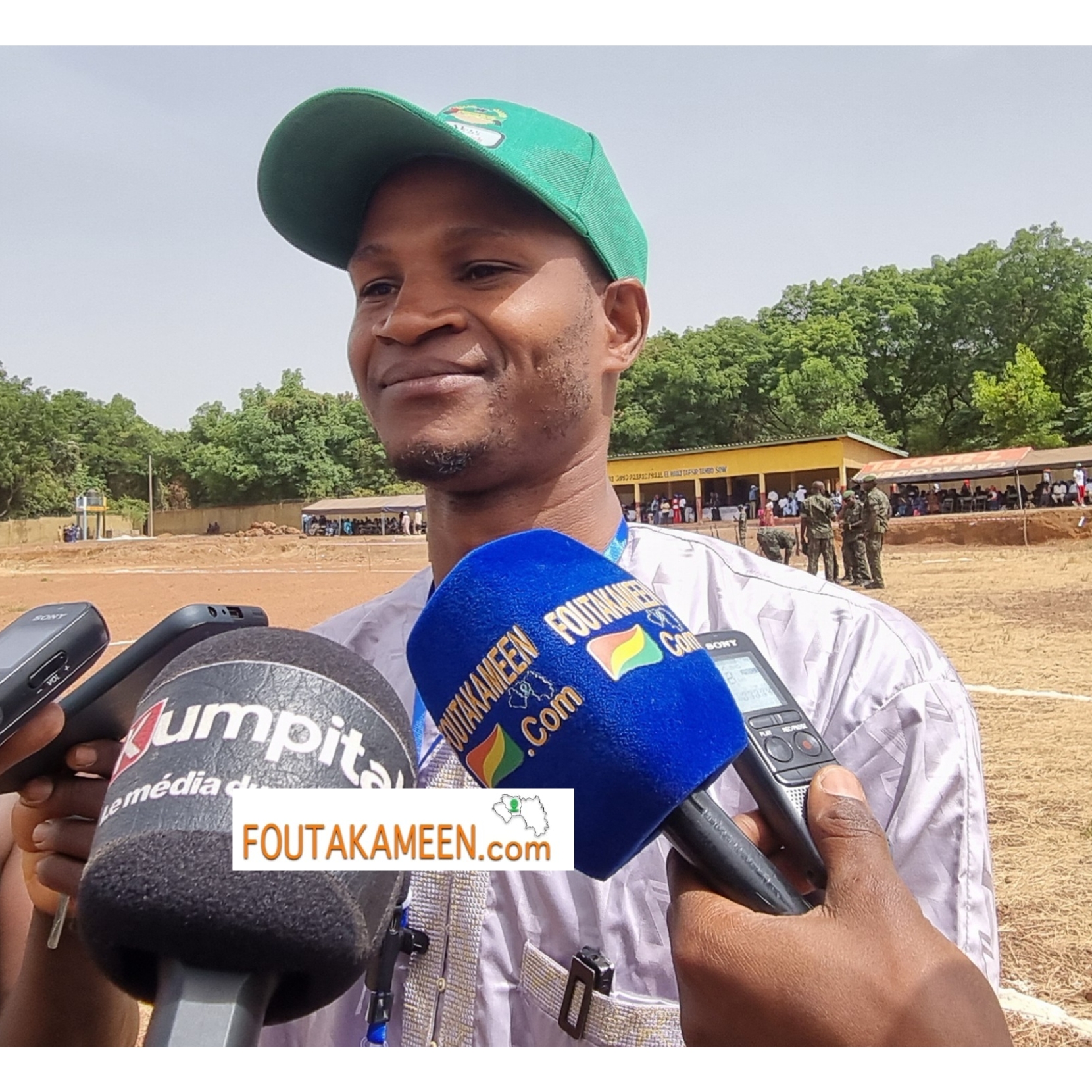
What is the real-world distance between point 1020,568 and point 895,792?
13.1m

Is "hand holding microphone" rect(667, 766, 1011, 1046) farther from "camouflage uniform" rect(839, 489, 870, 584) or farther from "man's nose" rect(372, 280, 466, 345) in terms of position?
"camouflage uniform" rect(839, 489, 870, 584)

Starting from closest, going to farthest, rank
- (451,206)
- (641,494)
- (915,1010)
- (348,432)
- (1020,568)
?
(915,1010)
(451,206)
(348,432)
(641,494)
(1020,568)

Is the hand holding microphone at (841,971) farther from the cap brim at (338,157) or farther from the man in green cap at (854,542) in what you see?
the man in green cap at (854,542)

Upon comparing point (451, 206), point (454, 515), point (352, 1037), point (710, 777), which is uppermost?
point (451, 206)

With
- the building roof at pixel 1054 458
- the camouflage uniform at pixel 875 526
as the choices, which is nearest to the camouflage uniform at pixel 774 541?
the camouflage uniform at pixel 875 526

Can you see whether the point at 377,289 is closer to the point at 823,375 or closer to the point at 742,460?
the point at 823,375

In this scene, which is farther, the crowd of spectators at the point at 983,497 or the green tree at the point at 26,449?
the crowd of spectators at the point at 983,497

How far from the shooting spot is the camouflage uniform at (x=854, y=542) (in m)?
11.2

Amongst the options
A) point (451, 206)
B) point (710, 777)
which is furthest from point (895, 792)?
point (451, 206)

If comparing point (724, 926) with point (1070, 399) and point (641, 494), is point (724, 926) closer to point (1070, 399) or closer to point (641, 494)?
point (1070, 399)

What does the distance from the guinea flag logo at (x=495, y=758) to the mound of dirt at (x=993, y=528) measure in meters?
13.4

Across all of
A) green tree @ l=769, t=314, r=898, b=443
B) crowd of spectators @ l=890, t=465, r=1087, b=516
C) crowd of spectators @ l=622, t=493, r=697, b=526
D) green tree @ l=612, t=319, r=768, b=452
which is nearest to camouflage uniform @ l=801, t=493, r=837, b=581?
crowd of spectators @ l=890, t=465, r=1087, b=516

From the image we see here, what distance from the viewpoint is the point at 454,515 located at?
45.4 inches

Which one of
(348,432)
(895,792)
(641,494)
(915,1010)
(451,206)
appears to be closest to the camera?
(915,1010)
